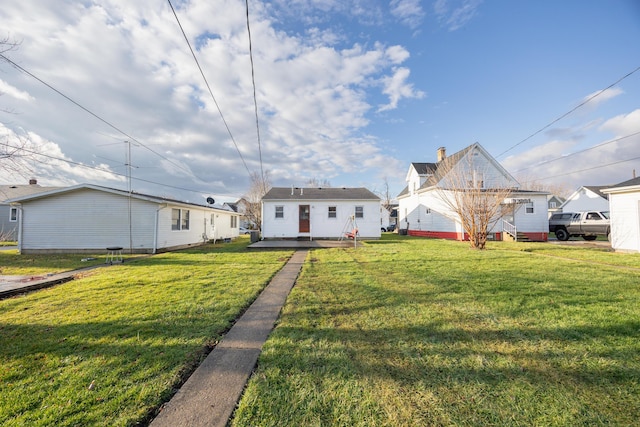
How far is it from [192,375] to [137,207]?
1382cm

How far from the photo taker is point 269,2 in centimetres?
667

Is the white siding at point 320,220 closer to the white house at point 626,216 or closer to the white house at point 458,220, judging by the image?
the white house at point 458,220

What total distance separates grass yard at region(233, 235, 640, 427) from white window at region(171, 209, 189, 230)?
1257cm

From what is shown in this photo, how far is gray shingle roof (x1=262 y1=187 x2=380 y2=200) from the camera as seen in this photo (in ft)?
61.1

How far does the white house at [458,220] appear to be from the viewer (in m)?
17.6

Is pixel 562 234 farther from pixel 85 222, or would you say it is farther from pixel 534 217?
pixel 85 222

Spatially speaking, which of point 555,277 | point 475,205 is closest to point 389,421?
point 555,277

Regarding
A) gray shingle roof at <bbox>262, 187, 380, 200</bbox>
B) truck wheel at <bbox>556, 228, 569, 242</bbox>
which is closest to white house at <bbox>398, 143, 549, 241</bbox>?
truck wheel at <bbox>556, 228, 569, 242</bbox>

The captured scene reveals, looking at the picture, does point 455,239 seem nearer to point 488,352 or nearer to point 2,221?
point 488,352

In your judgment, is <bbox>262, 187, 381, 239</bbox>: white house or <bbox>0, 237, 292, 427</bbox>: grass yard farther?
<bbox>262, 187, 381, 239</bbox>: white house

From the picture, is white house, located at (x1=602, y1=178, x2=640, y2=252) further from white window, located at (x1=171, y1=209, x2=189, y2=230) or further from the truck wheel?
white window, located at (x1=171, y1=209, x2=189, y2=230)

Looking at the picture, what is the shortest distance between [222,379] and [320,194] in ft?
57.1

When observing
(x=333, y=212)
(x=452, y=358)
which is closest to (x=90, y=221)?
(x=333, y=212)

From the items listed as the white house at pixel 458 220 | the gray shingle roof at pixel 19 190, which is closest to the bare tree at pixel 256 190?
the white house at pixel 458 220
